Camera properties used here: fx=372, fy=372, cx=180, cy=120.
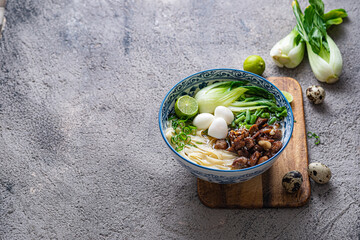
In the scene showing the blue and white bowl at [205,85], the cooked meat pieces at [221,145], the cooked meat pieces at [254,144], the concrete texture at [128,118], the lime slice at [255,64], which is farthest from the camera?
the lime slice at [255,64]

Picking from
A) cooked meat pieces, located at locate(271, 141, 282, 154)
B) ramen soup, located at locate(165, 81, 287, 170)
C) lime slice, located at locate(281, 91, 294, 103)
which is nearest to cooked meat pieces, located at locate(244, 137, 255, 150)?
ramen soup, located at locate(165, 81, 287, 170)

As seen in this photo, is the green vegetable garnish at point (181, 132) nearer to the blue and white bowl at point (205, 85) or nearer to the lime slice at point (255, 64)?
the blue and white bowl at point (205, 85)

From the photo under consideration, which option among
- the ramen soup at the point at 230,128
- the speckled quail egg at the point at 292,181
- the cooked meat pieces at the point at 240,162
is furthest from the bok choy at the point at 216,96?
the speckled quail egg at the point at 292,181

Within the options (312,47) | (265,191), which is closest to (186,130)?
(265,191)

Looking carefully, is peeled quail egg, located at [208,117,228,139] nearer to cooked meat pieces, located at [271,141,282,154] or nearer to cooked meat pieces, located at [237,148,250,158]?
cooked meat pieces, located at [237,148,250,158]

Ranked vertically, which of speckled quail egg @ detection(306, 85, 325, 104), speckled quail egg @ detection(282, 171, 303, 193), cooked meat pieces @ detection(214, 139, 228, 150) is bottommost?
speckled quail egg @ detection(282, 171, 303, 193)

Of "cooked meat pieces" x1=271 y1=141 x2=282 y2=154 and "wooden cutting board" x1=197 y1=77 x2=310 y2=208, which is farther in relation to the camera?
"wooden cutting board" x1=197 y1=77 x2=310 y2=208
